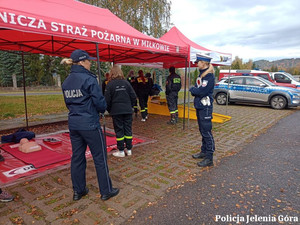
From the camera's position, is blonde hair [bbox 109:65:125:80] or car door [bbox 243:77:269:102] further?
car door [bbox 243:77:269:102]

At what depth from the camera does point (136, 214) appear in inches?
101

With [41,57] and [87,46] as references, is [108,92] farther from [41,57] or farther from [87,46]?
[41,57]

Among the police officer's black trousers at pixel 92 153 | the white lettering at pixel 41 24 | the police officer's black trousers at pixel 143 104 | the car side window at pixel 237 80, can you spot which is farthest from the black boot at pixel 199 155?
the car side window at pixel 237 80

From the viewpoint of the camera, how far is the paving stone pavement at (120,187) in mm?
2549

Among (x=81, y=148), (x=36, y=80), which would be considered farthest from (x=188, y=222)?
(x=36, y=80)

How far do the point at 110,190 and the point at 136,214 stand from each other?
0.53 metres

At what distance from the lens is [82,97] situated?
8.29 ft

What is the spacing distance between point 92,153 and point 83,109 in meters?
0.62

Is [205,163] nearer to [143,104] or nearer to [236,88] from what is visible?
[143,104]

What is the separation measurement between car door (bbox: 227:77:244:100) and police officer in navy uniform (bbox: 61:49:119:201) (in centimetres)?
1160

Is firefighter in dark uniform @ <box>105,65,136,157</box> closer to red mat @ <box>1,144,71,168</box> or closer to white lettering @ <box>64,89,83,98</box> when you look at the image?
red mat @ <box>1,144,71,168</box>

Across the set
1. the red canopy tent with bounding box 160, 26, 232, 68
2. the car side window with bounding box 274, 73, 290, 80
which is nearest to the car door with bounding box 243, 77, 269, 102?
the red canopy tent with bounding box 160, 26, 232, 68

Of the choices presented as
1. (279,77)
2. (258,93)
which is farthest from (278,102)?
(279,77)

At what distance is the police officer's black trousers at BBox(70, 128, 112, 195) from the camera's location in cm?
264
